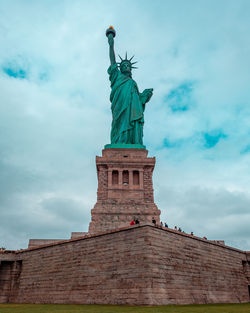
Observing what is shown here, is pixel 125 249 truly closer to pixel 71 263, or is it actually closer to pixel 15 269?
pixel 71 263

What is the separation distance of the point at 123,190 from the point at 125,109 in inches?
461

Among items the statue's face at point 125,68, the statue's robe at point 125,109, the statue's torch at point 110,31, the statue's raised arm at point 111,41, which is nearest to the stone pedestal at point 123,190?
the statue's robe at point 125,109

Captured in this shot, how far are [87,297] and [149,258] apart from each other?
14.0 feet

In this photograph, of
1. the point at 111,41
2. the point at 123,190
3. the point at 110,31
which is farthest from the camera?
the point at 110,31

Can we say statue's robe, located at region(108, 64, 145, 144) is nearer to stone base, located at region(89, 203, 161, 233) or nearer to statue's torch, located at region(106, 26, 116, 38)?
statue's torch, located at region(106, 26, 116, 38)

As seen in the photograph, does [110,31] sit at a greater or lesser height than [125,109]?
greater

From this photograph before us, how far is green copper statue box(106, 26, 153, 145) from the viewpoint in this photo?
3644 centimetres

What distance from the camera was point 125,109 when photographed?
123ft

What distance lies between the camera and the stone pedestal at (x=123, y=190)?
27969 millimetres

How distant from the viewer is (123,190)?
31016 millimetres

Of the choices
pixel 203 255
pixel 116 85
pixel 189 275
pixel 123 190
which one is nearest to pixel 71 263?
pixel 189 275

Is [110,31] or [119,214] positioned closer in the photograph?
[119,214]

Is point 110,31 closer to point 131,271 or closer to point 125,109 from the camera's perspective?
point 125,109

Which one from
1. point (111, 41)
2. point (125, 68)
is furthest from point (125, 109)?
point (111, 41)
